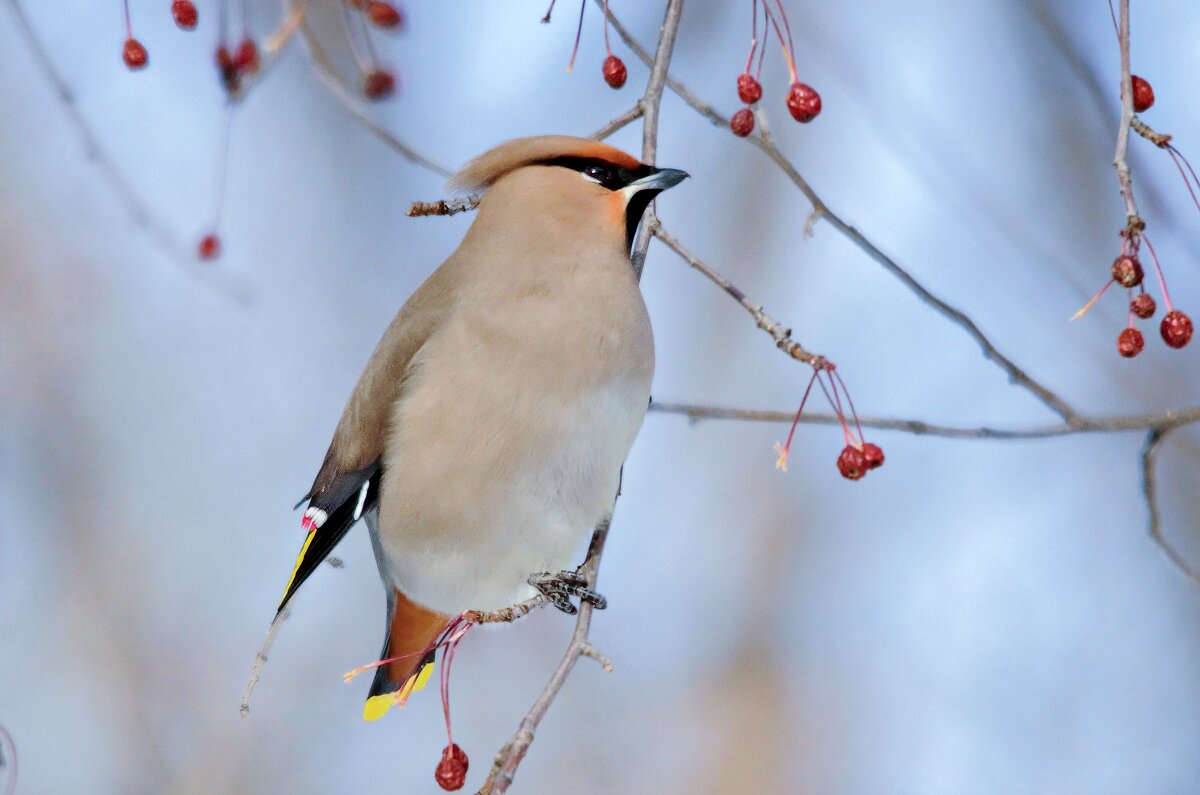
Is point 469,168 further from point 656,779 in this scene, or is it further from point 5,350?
point 5,350

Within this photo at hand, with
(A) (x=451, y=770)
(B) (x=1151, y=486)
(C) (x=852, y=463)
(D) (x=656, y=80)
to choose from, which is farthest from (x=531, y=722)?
(B) (x=1151, y=486)

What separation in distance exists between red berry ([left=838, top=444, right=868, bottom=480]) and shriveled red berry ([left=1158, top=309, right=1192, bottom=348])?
66 cm

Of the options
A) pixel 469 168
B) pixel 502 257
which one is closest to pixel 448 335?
pixel 502 257

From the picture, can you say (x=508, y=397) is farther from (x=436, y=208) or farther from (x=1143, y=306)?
(x=1143, y=306)

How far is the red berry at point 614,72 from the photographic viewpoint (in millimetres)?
3137

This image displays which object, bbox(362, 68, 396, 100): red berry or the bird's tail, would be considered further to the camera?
the bird's tail

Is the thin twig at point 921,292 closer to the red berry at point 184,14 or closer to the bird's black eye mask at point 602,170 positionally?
the bird's black eye mask at point 602,170

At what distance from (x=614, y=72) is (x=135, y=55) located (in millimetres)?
1163

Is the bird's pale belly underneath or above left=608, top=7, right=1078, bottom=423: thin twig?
underneath

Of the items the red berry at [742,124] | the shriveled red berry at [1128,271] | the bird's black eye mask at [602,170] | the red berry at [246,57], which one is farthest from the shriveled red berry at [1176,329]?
the red berry at [246,57]

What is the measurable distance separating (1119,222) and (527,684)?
3442 millimetres

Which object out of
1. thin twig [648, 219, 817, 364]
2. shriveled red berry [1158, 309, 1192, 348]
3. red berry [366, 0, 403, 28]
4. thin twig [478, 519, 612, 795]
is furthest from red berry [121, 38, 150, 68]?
shriveled red berry [1158, 309, 1192, 348]

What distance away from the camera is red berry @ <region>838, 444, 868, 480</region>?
264 centimetres

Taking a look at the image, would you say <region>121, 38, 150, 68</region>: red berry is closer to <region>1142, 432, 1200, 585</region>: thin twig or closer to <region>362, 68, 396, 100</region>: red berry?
<region>362, 68, 396, 100</region>: red berry
